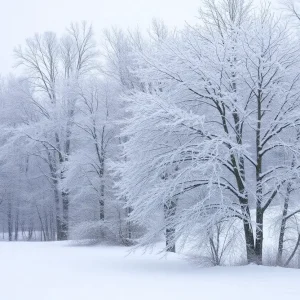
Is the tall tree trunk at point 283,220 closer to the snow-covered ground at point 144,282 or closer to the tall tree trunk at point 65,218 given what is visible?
the snow-covered ground at point 144,282

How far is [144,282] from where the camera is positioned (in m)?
9.99

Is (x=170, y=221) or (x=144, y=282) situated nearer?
(x=144, y=282)

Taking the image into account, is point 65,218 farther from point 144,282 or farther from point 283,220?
point 144,282

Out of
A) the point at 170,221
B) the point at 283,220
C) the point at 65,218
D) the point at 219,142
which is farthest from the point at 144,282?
the point at 65,218

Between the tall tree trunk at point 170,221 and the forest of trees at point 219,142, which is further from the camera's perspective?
the tall tree trunk at point 170,221

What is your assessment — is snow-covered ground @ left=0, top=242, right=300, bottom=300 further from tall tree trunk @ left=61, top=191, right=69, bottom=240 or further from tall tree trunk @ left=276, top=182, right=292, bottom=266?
tall tree trunk @ left=61, top=191, right=69, bottom=240

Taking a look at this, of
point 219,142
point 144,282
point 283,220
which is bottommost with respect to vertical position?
point 144,282

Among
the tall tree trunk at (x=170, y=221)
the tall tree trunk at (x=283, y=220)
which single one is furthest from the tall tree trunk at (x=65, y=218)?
the tall tree trunk at (x=283, y=220)

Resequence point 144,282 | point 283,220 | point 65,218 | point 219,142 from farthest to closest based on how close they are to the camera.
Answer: point 65,218 < point 283,220 < point 219,142 < point 144,282

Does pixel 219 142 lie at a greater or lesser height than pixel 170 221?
greater

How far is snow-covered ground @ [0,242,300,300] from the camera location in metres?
8.22

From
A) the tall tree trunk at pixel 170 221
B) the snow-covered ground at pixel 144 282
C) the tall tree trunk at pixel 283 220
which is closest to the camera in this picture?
the snow-covered ground at pixel 144 282

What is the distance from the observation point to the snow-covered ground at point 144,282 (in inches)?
324

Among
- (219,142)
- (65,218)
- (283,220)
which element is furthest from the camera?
(65,218)
